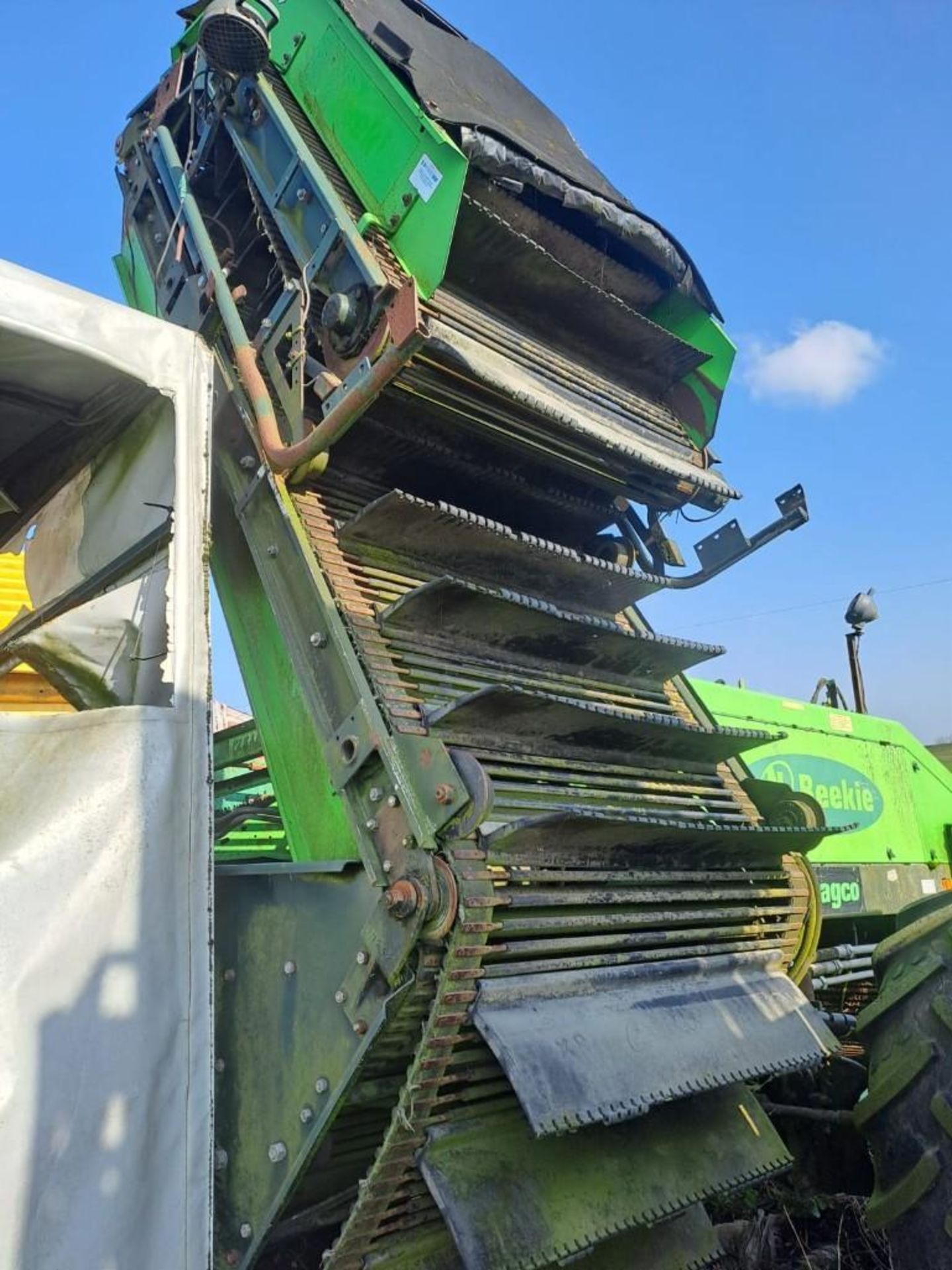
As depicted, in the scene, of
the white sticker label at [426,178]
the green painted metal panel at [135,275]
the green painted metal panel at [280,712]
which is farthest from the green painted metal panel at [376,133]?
the green painted metal panel at [280,712]

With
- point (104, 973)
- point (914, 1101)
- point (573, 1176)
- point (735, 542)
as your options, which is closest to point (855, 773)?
point (735, 542)

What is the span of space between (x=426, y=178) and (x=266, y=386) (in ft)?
2.64

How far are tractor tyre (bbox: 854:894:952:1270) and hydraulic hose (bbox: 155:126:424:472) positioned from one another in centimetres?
224

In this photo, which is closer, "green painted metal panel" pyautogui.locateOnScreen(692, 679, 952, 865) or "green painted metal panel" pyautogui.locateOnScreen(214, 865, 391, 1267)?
"green painted metal panel" pyautogui.locateOnScreen(214, 865, 391, 1267)

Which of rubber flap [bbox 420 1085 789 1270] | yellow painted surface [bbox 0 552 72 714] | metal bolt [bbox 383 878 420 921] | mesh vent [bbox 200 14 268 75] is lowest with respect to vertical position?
rubber flap [bbox 420 1085 789 1270]

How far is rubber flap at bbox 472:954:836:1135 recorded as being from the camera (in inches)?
76.0

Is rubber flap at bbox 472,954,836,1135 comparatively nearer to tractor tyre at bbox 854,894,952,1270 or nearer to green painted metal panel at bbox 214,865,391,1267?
tractor tyre at bbox 854,894,952,1270

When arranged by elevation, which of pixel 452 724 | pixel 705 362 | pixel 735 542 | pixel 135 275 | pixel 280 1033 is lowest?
pixel 280 1033

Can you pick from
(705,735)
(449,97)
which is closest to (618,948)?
(705,735)

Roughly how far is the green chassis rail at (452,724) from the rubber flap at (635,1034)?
10mm

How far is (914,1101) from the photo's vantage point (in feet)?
8.06

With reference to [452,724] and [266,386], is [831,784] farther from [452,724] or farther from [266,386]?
[266,386]

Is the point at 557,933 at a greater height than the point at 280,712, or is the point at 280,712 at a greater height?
the point at 280,712

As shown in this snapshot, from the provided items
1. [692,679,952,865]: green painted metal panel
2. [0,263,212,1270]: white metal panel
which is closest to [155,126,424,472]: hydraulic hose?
[0,263,212,1270]: white metal panel
